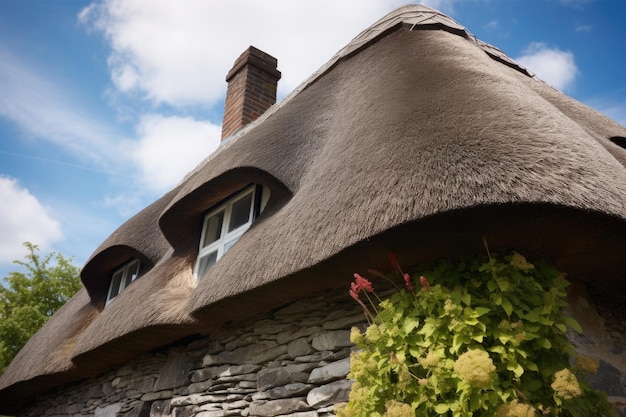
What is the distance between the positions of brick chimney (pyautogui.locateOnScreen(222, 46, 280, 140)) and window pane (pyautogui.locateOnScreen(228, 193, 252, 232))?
143 inches

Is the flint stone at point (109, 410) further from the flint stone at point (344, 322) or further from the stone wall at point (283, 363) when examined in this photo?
the flint stone at point (344, 322)

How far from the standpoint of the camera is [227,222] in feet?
15.4

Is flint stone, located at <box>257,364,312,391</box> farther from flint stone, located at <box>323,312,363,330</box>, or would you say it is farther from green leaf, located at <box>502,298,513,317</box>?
green leaf, located at <box>502,298,513,317</box>

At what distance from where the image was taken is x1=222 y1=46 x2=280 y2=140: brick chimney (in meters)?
8.17

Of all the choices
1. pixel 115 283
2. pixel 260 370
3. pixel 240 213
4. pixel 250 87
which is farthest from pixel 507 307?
pixel 250 87

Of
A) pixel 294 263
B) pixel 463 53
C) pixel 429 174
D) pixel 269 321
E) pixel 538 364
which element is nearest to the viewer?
pixel 538 364

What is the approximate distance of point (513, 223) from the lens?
7.83 feet

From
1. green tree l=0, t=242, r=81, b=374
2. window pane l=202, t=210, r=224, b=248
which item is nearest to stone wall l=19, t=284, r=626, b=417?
window pane l=202, t=210, r=224, b=248

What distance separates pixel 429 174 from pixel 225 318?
2.10 metres

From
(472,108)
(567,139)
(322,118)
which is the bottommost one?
(567,139)

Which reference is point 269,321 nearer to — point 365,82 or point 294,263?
point 294,263

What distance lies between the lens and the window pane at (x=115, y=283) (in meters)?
6.41

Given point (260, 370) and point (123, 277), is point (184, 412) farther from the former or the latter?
point (123, 277)

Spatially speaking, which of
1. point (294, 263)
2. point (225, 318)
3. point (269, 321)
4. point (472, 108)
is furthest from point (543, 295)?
point (225, 318)
